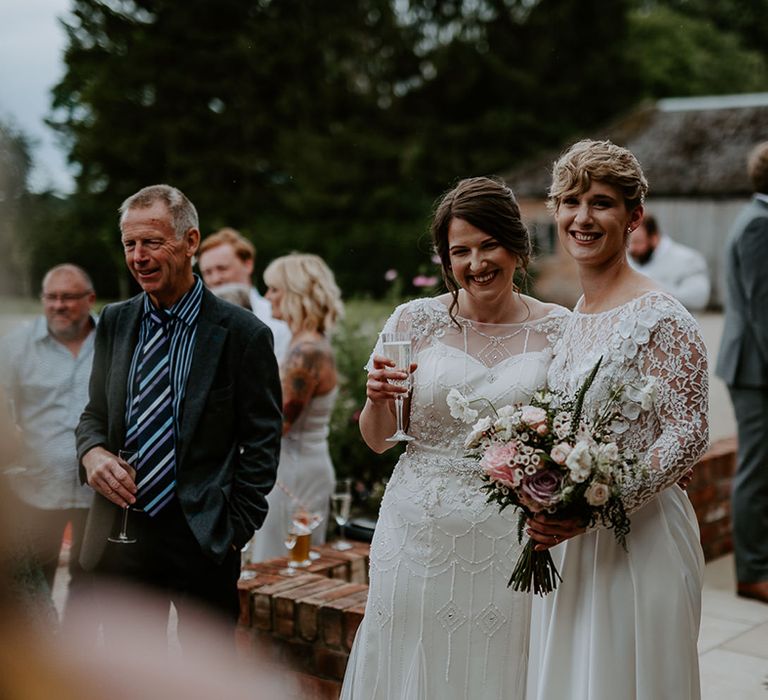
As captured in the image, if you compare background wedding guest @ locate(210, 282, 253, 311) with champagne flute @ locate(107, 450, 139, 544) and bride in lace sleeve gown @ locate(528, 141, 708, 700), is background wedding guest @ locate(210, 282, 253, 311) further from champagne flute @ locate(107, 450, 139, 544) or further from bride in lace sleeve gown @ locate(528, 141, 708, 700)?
bride in lace sleeve gown @ locate(528, 141, 708, 700)

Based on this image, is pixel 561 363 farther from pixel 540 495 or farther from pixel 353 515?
pixel 353 515

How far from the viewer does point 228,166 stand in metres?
34.2

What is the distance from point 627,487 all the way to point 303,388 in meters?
2.57

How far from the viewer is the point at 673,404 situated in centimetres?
280

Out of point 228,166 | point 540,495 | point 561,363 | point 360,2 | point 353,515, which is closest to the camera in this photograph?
point 540,495

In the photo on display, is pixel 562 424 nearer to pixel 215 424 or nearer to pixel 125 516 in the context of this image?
pixel 215 424

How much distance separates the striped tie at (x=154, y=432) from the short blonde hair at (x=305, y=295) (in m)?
1.76

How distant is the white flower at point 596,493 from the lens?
2.61 metres

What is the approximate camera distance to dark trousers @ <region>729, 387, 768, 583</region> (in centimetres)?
569

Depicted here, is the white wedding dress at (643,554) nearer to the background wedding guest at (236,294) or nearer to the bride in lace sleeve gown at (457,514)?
the bride in lace sleeve gown at (457,514)

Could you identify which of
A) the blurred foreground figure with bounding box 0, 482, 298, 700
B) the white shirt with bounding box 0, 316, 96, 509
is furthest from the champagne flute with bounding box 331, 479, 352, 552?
the blurred foreground figure with bounding box 0, 482, 298, 700

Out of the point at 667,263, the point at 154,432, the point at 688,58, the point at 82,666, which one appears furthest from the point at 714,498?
the point at 688,58

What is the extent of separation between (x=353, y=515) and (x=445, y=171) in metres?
33.0

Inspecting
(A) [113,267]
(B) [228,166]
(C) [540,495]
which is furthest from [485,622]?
(B) [228,166]
